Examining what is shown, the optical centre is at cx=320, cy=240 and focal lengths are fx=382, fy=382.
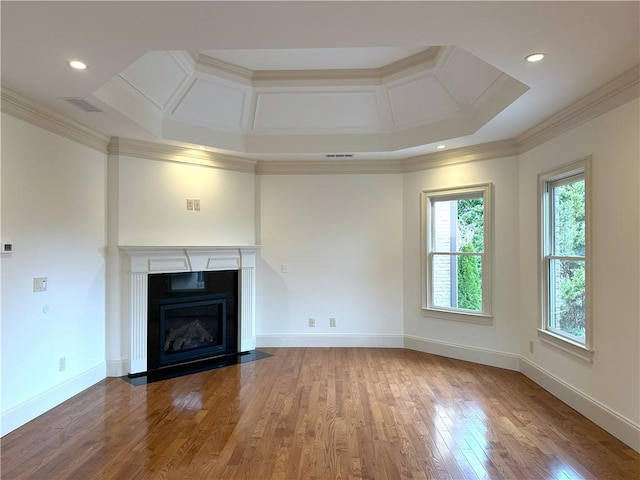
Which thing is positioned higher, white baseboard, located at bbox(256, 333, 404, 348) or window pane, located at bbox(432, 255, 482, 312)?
window pane, located at bbox(432, 255, 482, 312)

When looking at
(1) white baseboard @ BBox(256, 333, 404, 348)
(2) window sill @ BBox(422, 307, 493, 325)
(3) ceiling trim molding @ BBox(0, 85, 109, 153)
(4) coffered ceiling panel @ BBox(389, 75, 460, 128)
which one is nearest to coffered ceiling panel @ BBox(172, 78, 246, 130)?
(3) ceiling trim molding @ BBox(0, 85, 109, 153)

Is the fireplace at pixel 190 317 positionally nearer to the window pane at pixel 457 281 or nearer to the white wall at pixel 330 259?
the white wall at pixel 330 259

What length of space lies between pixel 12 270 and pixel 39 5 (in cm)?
202

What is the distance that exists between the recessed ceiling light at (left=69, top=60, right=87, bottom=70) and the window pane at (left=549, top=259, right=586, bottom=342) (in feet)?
13.8

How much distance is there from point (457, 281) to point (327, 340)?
1950 mm

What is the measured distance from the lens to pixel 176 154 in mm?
4656

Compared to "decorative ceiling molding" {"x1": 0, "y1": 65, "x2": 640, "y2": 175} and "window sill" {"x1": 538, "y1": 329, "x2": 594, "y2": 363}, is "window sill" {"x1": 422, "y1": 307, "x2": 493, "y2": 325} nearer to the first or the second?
"window sill" {"x1": 538, "y1": 329, "x2": 594, "y2": 363}

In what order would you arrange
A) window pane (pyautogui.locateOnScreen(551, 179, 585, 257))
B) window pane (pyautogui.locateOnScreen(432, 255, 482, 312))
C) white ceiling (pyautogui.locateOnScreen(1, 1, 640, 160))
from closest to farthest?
white ceiling (pyautogui.locateOnScreen(1, 1, 640, 160)), window pane (pyautogui.locateOnScreen(551, 179, 585, 257)), window pane (pyautogui.locateOnScreen(432, 255, 482, 312))

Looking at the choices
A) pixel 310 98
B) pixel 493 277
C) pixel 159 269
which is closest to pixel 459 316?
pixel 493 277

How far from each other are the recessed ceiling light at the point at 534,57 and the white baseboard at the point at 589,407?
8.49ft

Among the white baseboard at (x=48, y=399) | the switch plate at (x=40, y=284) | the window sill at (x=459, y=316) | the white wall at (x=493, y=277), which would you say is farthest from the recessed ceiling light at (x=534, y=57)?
the white baseboard at (x=48, y=399)

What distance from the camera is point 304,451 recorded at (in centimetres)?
264

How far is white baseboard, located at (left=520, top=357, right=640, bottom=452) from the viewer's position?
8.84 ft

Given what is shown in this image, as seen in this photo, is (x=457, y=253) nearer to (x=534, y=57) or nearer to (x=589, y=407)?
(x=589, y=407)
